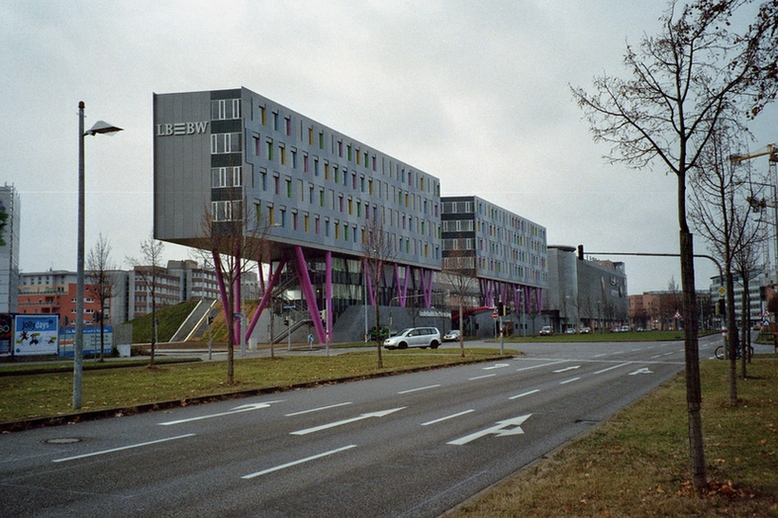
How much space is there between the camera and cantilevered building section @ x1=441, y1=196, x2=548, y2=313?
107 metres

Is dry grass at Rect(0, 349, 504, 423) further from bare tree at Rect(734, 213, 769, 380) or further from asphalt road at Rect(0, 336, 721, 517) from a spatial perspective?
bare tree at Rect(734, 213, 769, 380)

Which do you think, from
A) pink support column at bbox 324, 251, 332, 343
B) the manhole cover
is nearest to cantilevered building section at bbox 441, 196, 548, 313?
pink support column at bbox 324, 251, 332, 343

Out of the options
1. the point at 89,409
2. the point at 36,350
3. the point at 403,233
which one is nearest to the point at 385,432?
the point at 89,409

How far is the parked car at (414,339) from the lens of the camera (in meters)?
52.1

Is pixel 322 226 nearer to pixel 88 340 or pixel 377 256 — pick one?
pixel 88 340

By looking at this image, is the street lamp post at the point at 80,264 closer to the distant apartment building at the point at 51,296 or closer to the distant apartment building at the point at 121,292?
the distant apartment building at the point at 121,292

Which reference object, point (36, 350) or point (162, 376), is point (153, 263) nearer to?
point (162, 376)

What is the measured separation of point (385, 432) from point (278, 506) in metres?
5.04

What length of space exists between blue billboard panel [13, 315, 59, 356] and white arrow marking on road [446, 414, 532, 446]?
33.2 m

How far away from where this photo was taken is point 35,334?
38.4 metres

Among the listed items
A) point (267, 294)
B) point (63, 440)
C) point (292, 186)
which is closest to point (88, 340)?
point (267, 294)

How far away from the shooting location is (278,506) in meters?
7.01

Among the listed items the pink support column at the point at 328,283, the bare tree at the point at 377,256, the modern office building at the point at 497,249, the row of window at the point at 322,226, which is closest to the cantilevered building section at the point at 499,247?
the modern office building at the point at 497,249

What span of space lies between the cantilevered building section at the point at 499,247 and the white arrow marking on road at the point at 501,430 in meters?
79.8
